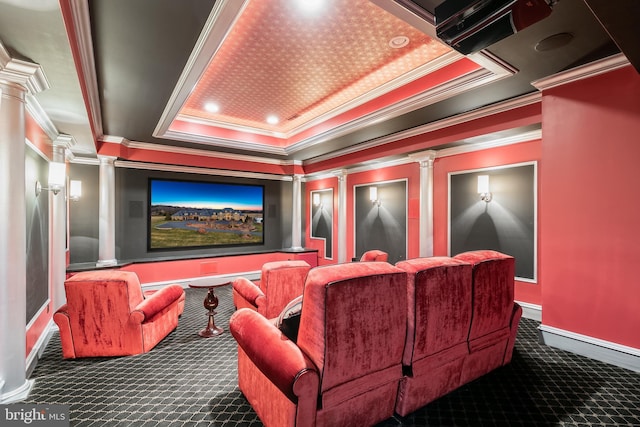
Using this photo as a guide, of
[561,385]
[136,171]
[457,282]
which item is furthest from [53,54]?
[561,385]

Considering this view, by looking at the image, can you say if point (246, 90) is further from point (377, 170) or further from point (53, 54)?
point (377, 170)

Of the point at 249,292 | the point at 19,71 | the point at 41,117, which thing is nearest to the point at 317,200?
the point at 249,292

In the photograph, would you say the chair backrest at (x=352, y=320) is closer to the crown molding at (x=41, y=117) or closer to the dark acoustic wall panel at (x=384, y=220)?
the crown molding at (x=41, y=117)

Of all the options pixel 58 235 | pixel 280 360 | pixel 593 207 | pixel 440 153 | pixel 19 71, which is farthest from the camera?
pixel 440 153

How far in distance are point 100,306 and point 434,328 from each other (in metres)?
2.71

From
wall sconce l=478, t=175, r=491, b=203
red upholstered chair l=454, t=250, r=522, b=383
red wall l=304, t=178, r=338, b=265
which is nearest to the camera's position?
red upholstered chair l=454, t=250, r=522, b=383

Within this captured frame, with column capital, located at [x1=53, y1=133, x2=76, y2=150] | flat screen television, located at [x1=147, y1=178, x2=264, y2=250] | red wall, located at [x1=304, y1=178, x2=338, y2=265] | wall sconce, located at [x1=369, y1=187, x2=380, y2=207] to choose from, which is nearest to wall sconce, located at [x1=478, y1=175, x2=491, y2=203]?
wall sconce, located at [x1=369, y1=187, x2=380, y2=207]

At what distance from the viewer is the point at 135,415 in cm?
186

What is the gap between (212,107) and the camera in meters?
4.52

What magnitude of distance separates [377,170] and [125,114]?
4080 millimetres

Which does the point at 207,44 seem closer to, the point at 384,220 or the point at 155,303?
the point at 155,303

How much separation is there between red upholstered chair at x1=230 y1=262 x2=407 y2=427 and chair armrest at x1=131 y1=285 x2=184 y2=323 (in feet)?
4.60

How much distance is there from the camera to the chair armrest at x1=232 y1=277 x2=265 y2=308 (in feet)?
9.61

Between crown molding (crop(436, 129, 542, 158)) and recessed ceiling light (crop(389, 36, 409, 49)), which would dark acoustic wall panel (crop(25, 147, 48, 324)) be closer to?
recessed ceiling light (crop(389, 36, 409, 49))
